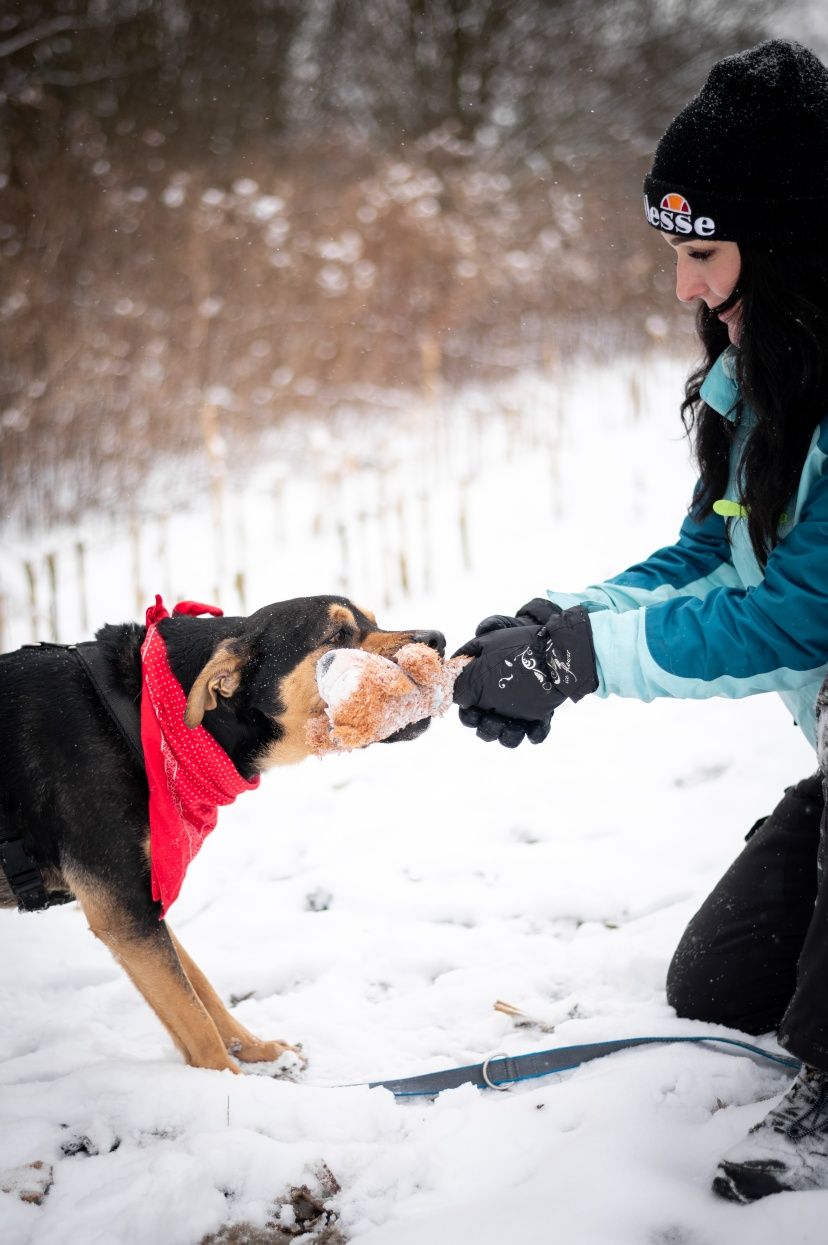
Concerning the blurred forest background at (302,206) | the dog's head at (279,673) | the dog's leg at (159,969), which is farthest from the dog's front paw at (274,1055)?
the blurred forest background at (302,206)

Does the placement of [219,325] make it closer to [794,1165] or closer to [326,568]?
[326,568]

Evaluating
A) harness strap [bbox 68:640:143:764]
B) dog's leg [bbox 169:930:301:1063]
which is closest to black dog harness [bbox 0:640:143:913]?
harness strap [bbox 68:640:143:764]

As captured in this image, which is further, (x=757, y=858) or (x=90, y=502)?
(x=90, y=502)

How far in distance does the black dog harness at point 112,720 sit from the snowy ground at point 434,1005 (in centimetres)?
50

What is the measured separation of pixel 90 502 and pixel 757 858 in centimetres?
823

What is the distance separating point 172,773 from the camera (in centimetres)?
259

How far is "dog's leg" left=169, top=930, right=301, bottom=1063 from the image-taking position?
275 centimetres

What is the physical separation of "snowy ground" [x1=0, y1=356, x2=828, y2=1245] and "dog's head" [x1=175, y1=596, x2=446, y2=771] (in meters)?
0.88

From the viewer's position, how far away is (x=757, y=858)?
265 centimetres

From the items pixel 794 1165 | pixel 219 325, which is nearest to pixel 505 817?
pixel 794 1165

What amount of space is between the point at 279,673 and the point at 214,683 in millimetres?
232

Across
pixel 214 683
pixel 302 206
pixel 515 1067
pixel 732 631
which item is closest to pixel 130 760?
pixel 214 683

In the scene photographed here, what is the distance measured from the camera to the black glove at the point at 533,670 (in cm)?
232

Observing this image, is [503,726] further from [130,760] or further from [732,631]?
[130,760]
